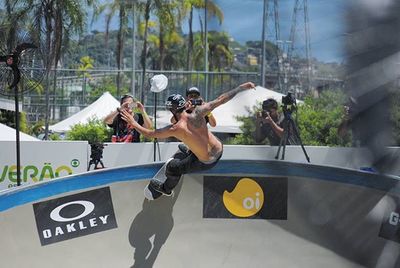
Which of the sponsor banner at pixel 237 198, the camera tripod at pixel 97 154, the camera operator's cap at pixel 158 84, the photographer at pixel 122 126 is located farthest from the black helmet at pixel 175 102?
the camera tripod at pixel 97 154

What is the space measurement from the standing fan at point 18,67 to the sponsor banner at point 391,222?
5.29m

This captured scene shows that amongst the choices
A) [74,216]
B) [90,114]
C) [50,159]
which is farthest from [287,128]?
[90,114]

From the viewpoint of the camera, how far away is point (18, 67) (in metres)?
7.30

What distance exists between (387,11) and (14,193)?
13.7 feet

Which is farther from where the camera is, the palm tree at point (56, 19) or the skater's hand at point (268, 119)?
the palm tree at point (56, 19)

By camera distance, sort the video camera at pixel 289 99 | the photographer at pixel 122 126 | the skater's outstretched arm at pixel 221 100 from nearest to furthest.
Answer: the video camera at pixel 289 99 < the skater's outstretched arm at pixel 221 100 < the photographer at pixel 122 126

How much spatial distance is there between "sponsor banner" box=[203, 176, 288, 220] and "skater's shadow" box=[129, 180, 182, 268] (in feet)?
1.02

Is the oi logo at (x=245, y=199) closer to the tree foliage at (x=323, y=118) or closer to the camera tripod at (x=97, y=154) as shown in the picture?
the tree foliage at (x=323, y=118)

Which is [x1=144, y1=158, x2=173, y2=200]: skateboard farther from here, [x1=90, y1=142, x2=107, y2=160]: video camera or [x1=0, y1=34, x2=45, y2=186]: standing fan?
[x1=90, y1=142, x2=107, y2=160]: video camera

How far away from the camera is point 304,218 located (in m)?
2.59

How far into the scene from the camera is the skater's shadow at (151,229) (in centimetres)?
536

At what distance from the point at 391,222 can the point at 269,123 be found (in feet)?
2.54

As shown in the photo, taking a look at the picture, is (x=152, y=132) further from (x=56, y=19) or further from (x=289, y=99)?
(x=56, y=19)

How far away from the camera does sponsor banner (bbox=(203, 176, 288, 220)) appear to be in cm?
513
